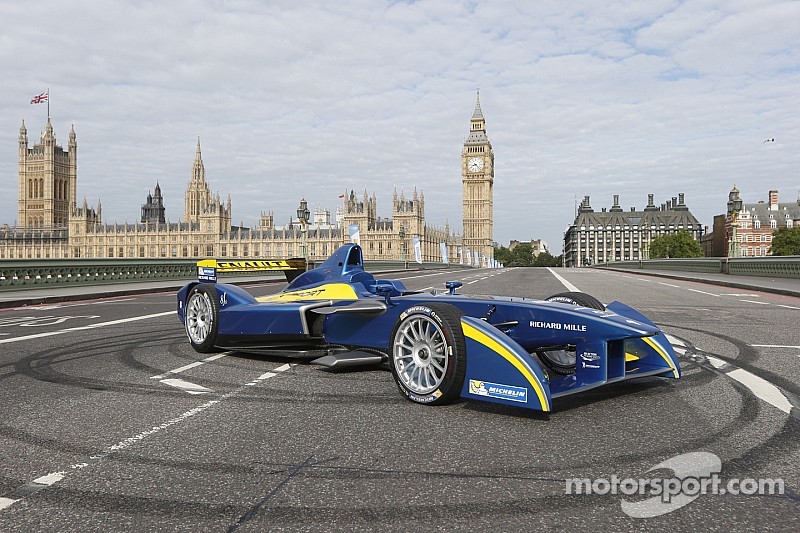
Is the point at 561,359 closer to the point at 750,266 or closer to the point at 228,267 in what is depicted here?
the point at 228,267

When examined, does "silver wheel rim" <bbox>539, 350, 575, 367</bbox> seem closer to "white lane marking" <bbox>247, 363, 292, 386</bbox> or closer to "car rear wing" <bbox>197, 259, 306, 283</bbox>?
"white lane marking" <bbox>247, 363, 292, 386</bbox>

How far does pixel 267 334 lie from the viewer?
667 cm

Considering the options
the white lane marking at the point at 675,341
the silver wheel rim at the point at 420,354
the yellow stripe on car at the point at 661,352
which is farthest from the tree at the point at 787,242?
the silver wheel rim at the point at 420,354

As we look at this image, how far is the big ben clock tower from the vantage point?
182125 mm

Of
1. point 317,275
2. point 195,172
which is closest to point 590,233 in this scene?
point 195,172

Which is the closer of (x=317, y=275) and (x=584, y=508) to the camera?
(x=584, y=508)

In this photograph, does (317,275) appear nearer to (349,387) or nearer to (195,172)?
(349,387)

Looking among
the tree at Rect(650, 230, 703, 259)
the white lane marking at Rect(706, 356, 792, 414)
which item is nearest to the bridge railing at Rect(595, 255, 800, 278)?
the white lane marking at Rect(706, 356, 792, 414)

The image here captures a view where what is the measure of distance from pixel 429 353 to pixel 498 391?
2.35ft

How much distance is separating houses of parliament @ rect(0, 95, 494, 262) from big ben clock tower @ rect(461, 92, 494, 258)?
291 mm

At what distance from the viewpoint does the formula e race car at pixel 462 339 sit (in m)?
4.36

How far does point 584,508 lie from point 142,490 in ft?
6.81

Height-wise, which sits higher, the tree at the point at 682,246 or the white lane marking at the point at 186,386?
the tree at the point at 682,246

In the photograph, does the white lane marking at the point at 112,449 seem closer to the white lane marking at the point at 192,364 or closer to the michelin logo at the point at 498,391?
the white lane marking at the point at 192,364
